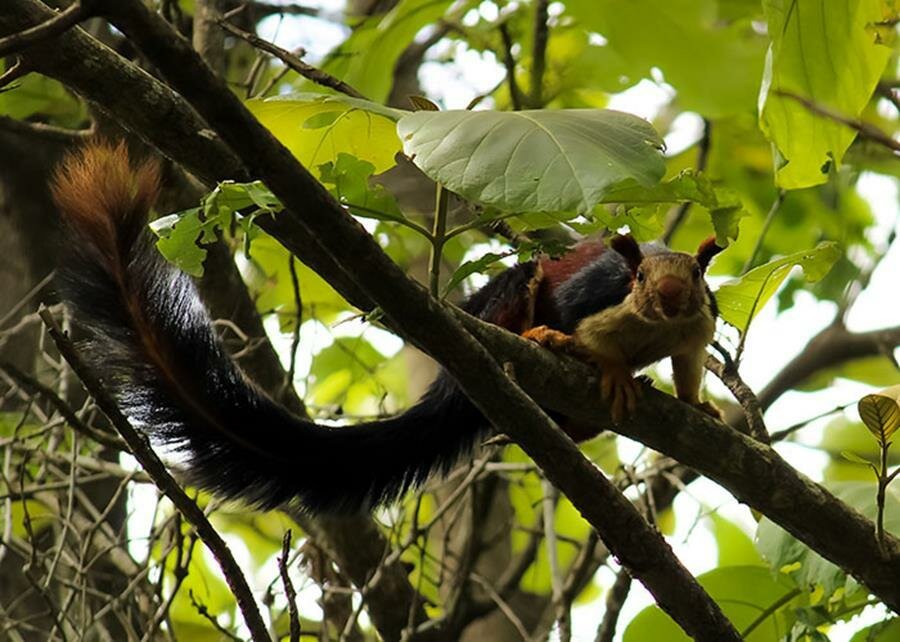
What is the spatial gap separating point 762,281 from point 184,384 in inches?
36.8

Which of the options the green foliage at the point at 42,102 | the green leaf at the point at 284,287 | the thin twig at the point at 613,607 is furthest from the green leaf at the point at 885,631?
the green foliage at the point at 42,102

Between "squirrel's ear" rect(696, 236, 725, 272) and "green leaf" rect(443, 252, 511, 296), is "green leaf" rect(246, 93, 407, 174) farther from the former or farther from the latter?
"squirrel's ear" rect(696, 236, 725, 272)

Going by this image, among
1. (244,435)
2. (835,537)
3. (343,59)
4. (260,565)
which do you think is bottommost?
(835,537)

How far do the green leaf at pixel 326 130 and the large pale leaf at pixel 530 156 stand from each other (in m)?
0.29

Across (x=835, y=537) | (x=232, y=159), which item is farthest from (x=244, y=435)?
(x=835, y=537)

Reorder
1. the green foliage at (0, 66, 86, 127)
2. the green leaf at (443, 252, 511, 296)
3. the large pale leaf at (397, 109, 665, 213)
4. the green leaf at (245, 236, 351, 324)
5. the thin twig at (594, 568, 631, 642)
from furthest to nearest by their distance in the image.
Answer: the green leaf at (245, 236, 351, 324) < the green foliage at (0, 66, 86, 127) < the thin twig at (594, 568, 631, 642) < the green leaf at (443, 252, 511, 296) < the large pale leaf at (397, 109, 665, 213)

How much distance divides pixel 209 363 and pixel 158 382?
113mm

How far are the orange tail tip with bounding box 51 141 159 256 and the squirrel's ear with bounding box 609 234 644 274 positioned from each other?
874 mm

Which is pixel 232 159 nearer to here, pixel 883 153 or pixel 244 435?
pixel 244 435

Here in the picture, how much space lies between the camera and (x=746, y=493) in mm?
1980

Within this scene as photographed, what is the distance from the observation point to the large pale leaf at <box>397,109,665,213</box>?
4.43 feet

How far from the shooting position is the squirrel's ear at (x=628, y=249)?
2398 mm

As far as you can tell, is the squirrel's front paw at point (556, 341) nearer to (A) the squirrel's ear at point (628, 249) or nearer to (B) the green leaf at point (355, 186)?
(A) the squirrel's ear at point (628, 249)

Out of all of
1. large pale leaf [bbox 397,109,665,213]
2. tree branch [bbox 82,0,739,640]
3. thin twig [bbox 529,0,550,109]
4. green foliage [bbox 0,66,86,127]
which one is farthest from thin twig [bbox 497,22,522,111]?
large pale leaf [bbox 397,109,665,213]
